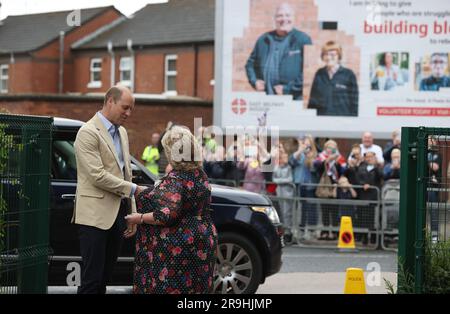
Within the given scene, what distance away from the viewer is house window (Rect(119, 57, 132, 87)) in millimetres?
54188

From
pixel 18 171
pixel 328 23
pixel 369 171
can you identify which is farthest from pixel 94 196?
pixel 328 23

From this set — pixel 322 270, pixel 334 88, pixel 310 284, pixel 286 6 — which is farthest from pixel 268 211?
pixel 286 6

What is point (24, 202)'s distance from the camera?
728cm

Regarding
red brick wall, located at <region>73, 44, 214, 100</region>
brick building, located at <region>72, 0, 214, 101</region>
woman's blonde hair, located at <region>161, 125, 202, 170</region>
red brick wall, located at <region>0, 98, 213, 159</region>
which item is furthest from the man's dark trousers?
brick building, located at <region>72, 0, 214, 101</region>

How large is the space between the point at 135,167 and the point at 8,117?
3181mm

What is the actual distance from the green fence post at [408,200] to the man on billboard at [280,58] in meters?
12.7

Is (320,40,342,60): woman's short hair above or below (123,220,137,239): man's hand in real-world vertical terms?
above

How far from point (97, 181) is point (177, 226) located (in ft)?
2.95

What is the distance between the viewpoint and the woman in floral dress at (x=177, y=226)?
7.05m

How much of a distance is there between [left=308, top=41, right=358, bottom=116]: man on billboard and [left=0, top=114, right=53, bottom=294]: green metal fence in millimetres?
13075

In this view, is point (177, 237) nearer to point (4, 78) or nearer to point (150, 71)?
point (150, 71)

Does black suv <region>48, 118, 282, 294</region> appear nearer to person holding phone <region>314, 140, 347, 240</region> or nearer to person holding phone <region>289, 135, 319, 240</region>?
person holding phone <region>289, 135, 319, 240</region>
